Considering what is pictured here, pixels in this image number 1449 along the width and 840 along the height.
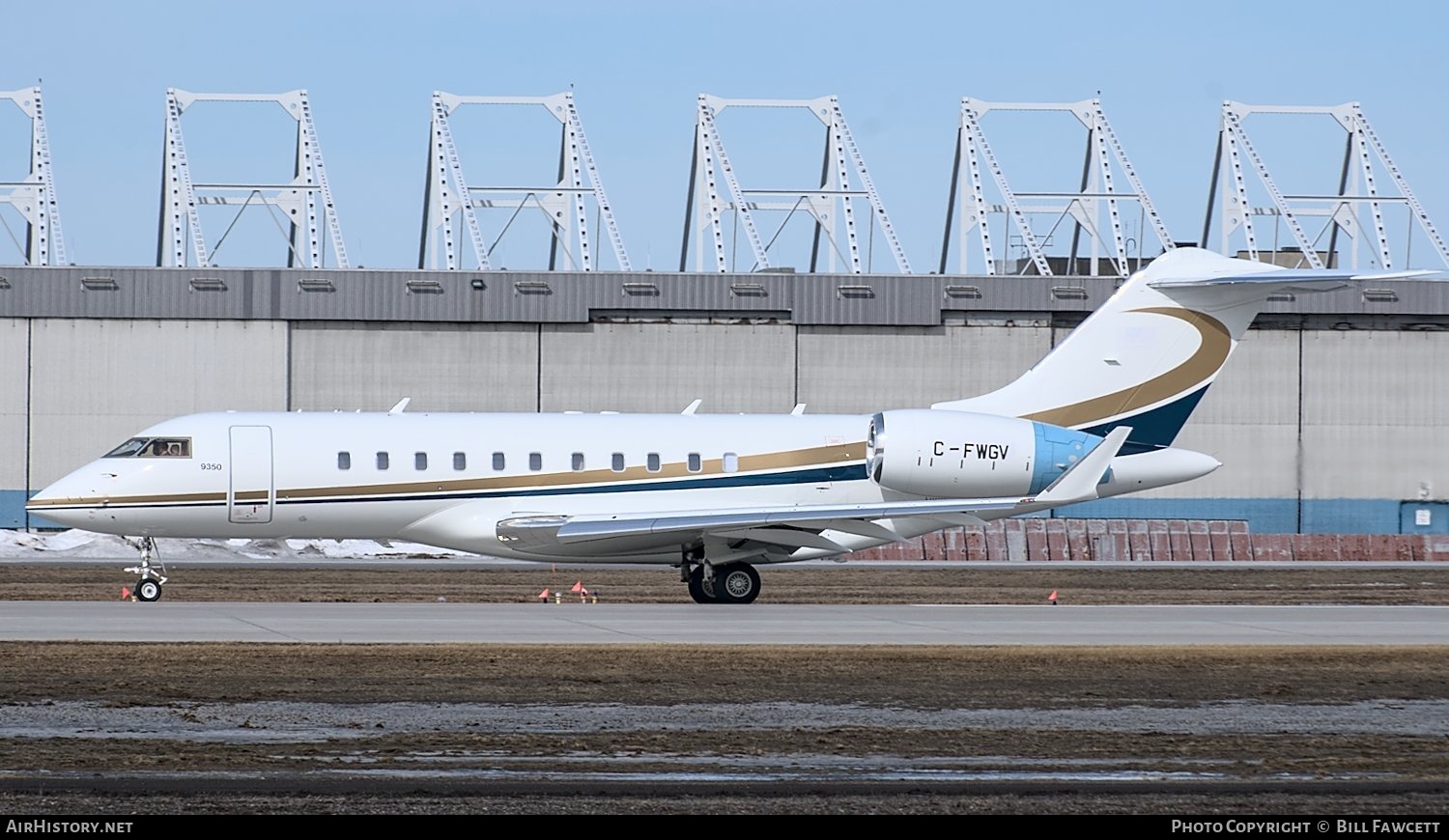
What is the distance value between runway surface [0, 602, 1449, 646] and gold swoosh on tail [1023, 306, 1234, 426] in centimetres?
362

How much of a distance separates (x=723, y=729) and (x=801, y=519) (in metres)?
13.7

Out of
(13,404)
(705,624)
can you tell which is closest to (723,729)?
(705,624)

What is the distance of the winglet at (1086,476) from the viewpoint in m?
27.0

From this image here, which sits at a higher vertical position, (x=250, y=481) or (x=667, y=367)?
(x=667, y=367)

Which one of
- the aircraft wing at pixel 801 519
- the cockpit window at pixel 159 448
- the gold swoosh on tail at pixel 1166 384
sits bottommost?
the aircraft wing at pixel 801 519

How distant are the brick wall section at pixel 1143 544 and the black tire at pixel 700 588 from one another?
54.2ft

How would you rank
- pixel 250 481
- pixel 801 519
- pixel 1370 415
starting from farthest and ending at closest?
pixel 1370 415 < pixel 250 481 < pixel 801 519

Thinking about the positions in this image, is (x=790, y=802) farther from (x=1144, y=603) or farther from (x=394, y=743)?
(x=1144, y=603)

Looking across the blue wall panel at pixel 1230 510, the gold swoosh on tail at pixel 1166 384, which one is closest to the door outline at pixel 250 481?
the gold swoosh on tail at pixel 1166 384

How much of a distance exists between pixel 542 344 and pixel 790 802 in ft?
141

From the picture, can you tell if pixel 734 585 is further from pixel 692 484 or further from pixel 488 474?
pixel 488 474

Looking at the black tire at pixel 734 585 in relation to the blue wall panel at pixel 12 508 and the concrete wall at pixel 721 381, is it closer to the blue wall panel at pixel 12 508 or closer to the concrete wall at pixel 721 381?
the concrete wall at pixel 721 381

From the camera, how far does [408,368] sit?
51.9 meters
